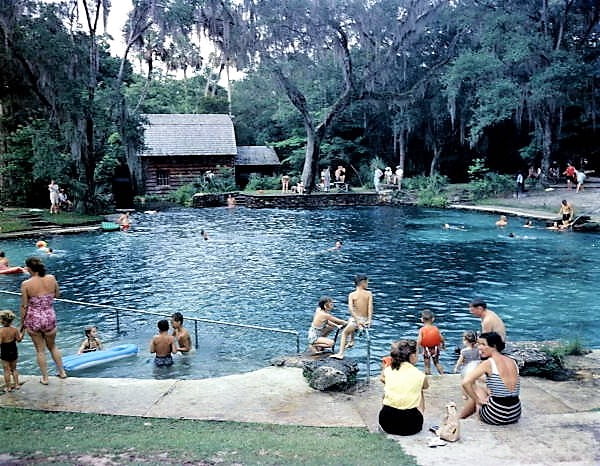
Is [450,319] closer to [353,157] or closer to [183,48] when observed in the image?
[183,48]

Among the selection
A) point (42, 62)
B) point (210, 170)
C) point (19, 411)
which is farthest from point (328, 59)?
point (19, 411)

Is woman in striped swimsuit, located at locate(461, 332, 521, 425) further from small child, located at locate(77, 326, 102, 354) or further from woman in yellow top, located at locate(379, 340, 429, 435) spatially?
small child, located at locate(77, 326, 102, 354)

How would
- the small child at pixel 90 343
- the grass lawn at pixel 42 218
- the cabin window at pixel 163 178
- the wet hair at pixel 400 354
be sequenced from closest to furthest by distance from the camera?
the wet hair at pixel 400 354, the small child at pixel 90 343, the grass lawn at pixel 42 218, the cabin window at pixel 163 178

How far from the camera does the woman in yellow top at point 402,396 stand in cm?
556

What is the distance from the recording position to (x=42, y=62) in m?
24.9

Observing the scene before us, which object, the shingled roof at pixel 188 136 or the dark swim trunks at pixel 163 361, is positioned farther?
the shingled roof at pixel 188 136

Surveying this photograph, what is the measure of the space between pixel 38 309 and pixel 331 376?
12.7ft

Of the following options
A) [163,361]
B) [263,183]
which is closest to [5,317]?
[163,361]

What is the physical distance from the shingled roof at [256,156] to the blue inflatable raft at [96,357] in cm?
3382

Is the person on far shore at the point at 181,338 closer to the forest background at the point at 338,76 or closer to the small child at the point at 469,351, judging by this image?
the small child at the point at 469,351

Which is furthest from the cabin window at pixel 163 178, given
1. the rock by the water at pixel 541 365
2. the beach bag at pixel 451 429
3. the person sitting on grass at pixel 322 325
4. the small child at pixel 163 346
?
the beach bag at pixel 451 429

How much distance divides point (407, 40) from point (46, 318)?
30.8 metres

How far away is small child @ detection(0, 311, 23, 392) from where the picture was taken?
7.25 m

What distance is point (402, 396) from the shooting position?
5.57m
